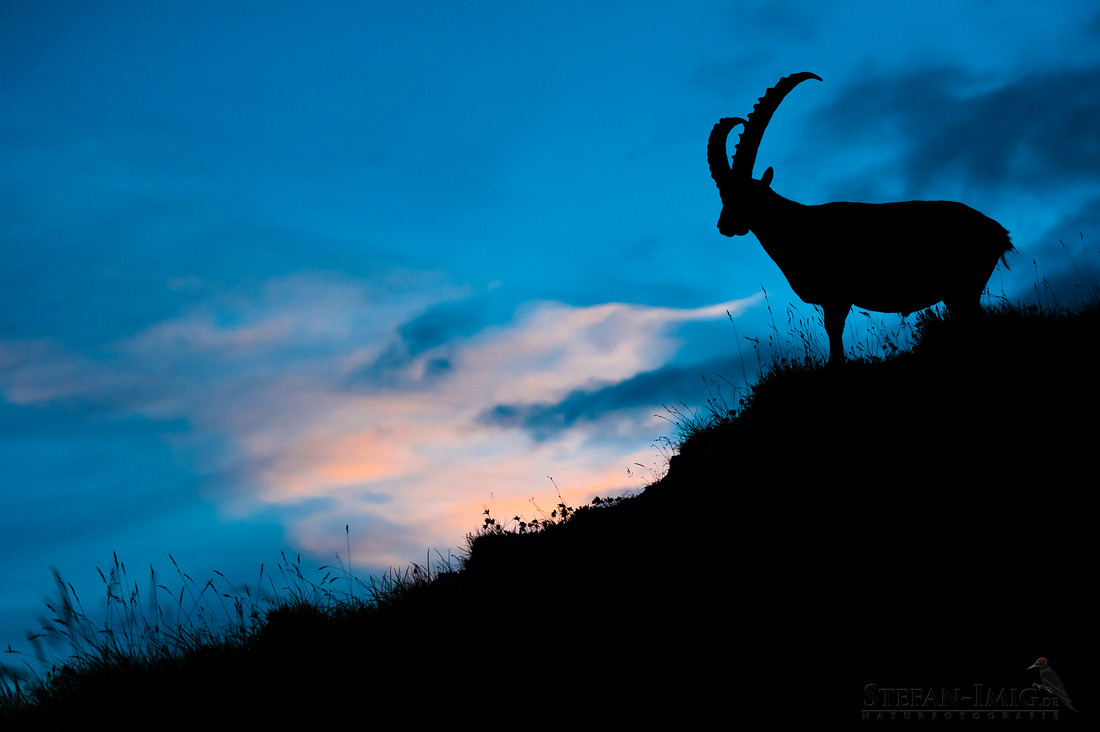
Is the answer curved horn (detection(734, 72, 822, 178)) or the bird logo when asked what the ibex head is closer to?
curved horn (detection(734, 72, 822, 178))

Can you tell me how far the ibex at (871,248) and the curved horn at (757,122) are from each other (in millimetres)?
307

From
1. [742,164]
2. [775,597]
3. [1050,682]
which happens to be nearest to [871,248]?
[742,164]

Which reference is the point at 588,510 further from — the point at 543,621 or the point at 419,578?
the point at 543,621

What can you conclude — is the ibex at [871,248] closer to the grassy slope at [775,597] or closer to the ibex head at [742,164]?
the ibex head at [742,164]

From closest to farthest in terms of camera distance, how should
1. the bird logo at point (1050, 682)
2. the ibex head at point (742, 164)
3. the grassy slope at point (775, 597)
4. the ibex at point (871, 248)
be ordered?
the bird logo at point (1050, 682)
the grassy slope at point (775, 597)
the ibex at point (871, 248)
the ibex head at point (742, 164)

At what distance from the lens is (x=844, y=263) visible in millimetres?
9172

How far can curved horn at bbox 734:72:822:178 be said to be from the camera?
33.3 feet

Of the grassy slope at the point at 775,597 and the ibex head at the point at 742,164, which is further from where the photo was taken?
the ibex head at the point at 742,164

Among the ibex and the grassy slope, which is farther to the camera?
the ibex

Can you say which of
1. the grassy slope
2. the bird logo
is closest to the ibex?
the grassy slope

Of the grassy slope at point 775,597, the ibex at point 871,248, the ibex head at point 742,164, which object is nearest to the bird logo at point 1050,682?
the grassy slope at point 775,597

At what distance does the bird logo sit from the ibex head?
6.71 meters

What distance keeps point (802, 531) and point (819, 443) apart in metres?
1.62

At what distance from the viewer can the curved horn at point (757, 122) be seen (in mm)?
10148
